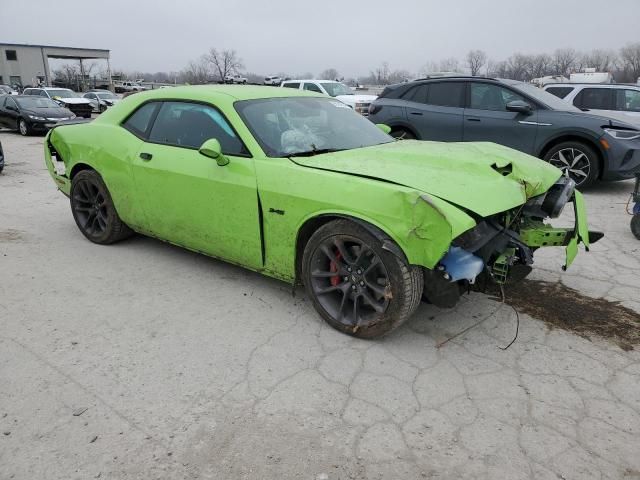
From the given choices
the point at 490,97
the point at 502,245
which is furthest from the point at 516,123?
the point at 502,245

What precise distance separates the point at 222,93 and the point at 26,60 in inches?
2542

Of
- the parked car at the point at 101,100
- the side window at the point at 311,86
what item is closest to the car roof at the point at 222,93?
the side window at the point at 311,86

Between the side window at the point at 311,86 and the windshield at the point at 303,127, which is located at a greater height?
the side window at the point at 311,86

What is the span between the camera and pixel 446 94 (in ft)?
27.0

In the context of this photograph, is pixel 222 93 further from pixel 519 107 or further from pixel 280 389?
pixel 519 107

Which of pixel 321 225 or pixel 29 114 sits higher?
pixel 29 114

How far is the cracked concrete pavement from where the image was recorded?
2.19 m

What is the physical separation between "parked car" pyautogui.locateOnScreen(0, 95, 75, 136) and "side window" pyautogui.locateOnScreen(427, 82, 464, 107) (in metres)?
12.3

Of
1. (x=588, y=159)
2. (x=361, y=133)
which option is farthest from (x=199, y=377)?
(x=588, y=159)

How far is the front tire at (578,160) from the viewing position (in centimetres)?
709

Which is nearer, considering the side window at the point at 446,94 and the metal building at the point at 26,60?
the side window at the point at 446,94

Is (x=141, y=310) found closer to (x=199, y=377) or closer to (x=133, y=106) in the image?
(x=199, y=377)

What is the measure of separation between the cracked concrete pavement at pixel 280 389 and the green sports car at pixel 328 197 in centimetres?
37

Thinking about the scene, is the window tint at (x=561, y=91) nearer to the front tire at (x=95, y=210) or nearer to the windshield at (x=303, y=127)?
the windshield at (x=303, y=127)
